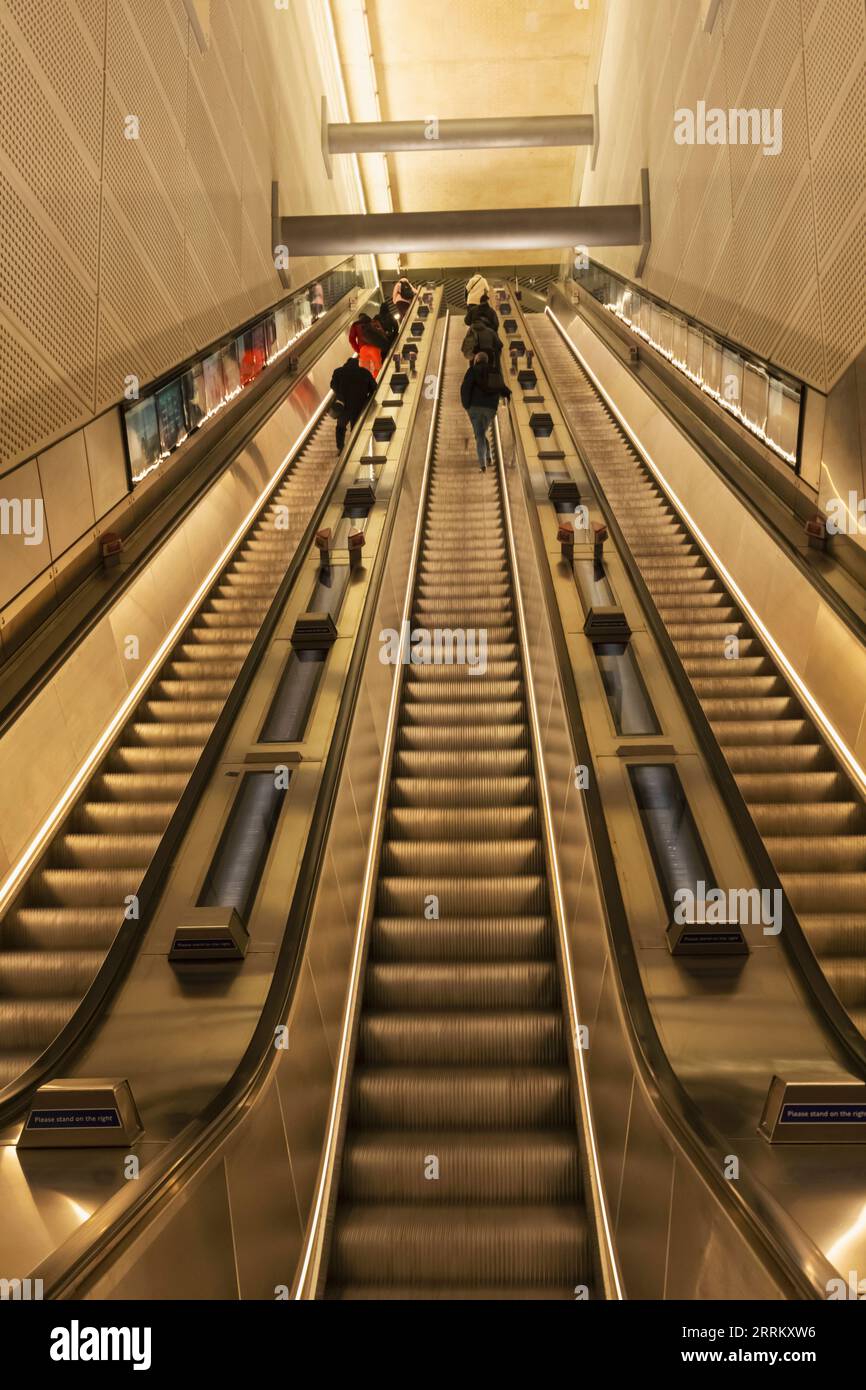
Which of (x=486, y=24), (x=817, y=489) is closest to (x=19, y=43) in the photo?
(x=817, y=489)

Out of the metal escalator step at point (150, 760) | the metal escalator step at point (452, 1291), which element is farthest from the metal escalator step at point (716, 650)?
the metal escalator step at point (452, 1291)

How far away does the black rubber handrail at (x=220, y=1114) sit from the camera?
80.0 inches

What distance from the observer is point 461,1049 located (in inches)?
166

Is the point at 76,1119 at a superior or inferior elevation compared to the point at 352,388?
inferior

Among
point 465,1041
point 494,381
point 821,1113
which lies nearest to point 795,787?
point 465,1041

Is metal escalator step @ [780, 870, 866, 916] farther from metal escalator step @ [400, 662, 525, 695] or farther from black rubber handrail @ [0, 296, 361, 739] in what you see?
black rubber handrail @ [0, 296, 361, 739]

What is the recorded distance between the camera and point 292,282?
1499 cm

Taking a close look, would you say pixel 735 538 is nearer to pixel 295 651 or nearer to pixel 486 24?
pixel 295 651

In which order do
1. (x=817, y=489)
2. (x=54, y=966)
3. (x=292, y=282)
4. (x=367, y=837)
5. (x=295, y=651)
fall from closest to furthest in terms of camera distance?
1. (x=54, y=966)
2. (x=367, y=837)
3. (x=295, y=651)
4. (x=817, y=489)
5. (x=292, y=282)

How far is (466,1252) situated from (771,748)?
2.87 metres

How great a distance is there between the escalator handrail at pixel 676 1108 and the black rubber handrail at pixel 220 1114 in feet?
3.32

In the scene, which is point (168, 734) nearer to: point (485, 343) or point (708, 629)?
point (708, 629)

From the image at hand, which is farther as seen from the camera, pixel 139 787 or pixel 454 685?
pixel 454 685
